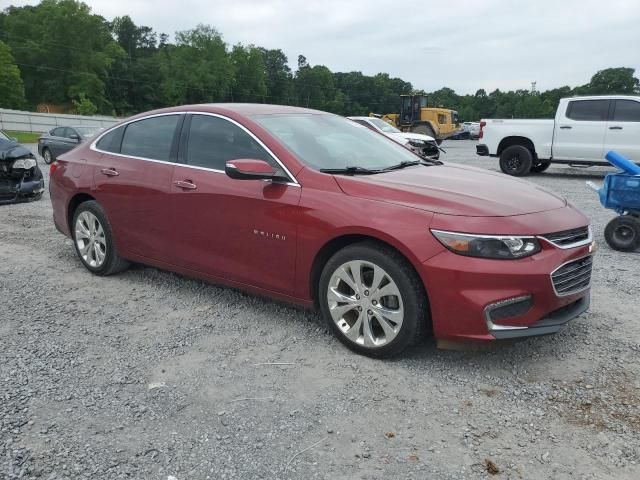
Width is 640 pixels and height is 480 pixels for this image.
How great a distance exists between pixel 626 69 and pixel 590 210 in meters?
83.9

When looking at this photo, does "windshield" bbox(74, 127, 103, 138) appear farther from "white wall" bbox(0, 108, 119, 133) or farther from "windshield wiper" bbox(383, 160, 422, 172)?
"white wall" bbox(0, 108, 119, 133)

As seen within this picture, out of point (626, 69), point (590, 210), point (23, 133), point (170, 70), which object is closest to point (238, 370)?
point (590, 210)

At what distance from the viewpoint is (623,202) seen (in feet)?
20.8

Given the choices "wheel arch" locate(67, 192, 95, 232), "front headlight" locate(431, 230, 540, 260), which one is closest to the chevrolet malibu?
"front headlight" locate(431, 230, 540, 260)

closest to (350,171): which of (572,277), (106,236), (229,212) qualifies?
(229,212)

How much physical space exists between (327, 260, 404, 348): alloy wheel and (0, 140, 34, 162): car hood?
7.63 m

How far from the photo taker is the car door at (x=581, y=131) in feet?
42.4

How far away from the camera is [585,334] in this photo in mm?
3941

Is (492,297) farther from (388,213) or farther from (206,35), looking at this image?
(206,35)

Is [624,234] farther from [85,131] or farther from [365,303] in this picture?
[85,131]

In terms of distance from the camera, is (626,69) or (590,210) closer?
(590,210)

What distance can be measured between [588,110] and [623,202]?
25.6 feet

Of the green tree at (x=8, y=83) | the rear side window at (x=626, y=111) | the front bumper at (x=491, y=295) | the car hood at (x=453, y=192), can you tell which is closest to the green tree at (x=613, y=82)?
the rear side window at (x=626, y=111)

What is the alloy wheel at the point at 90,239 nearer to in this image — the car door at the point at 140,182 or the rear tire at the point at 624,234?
the car door at the point at 140,182
